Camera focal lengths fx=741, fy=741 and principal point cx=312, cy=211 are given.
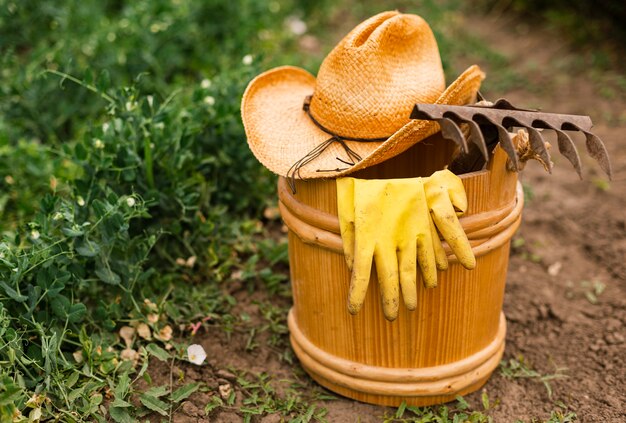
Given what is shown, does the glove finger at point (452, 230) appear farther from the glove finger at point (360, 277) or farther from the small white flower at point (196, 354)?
the small white flower at point (196, 354)

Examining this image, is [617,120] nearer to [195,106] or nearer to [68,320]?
[195,106]

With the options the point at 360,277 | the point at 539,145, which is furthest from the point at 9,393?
the point at 539,145

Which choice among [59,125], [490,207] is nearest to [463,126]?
[490,207]

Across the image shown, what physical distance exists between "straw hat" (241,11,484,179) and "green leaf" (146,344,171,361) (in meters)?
0.73

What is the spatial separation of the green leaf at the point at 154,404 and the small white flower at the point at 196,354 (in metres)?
0.22

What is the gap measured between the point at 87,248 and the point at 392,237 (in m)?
1.00

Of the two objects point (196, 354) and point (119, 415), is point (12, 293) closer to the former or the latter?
point (119, 415)

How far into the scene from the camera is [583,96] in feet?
15.3

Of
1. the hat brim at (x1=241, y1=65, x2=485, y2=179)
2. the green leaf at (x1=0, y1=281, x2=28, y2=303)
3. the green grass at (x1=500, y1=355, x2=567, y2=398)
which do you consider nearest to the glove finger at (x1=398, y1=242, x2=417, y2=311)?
the hat brim at (x1=241, y1=65, x2=485, y2=179)

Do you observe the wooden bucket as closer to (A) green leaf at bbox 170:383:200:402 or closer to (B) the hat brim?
(B) the hat brim

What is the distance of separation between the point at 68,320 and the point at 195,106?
1.10m

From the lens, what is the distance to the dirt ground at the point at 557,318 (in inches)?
93.6

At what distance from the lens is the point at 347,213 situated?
202 centimetres

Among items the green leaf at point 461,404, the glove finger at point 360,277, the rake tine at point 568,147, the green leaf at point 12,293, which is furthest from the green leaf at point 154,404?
the rake tine at point 568,147
